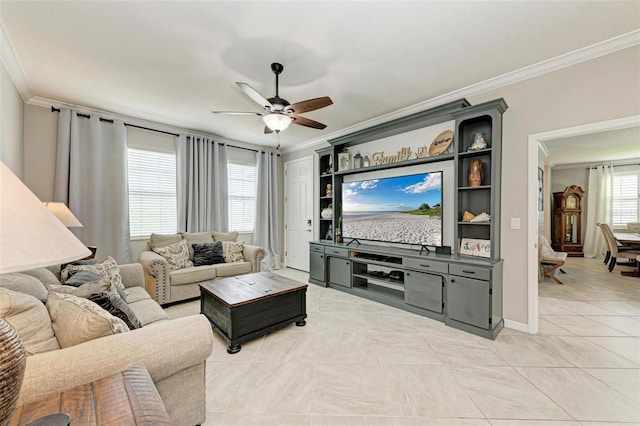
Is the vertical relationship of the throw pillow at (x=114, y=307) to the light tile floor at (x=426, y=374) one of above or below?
above

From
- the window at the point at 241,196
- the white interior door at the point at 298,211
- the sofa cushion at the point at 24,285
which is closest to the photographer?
the sofa cushion at the point at 24,285

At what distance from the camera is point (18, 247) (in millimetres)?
542

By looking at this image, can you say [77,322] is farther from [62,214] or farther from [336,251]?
[336,251]

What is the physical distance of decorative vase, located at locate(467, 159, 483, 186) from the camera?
9.78 ft

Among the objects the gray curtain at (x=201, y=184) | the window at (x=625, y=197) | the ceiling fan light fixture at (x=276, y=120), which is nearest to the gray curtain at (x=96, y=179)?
the gray curtain at (x=201, y=184)

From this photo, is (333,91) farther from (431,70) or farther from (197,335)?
(197,335)

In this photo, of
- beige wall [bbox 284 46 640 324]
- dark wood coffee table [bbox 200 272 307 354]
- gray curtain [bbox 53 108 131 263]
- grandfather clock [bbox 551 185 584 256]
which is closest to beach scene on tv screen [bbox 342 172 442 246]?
beige wall [bbox 284 46 640 324]

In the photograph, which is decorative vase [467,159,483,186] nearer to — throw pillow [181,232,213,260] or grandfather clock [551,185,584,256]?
throw pillow [181,232,213,260]

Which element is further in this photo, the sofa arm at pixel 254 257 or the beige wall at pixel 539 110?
the sofa arm at pixel 254 257

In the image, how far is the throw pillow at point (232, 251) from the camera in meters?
4.29

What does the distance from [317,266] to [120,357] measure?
134 inches

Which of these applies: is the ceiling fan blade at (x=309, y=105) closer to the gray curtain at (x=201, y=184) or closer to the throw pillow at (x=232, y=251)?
the throw pillow at (x=232, y=251)

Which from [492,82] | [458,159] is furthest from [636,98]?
[458,159]

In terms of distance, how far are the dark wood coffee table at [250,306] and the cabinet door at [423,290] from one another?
1.33 meters
